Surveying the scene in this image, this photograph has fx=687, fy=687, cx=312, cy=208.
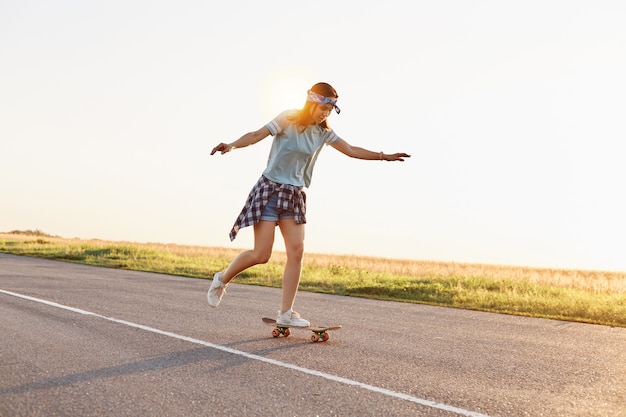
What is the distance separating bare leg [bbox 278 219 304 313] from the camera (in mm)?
6805

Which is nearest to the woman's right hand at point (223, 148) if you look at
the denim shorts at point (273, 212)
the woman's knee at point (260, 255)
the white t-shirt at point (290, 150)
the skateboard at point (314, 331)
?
the white t-shirt at point (290, 150)

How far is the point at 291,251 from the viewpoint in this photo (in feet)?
22.5

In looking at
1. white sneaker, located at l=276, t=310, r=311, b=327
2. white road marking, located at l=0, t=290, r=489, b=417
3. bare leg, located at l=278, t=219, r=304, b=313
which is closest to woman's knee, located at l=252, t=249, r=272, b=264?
bare leg, located at l=278, t=219, r=304, b=313

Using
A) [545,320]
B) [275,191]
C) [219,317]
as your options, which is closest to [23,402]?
[275,191]

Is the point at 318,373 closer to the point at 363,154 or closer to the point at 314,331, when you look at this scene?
the point at 314,331

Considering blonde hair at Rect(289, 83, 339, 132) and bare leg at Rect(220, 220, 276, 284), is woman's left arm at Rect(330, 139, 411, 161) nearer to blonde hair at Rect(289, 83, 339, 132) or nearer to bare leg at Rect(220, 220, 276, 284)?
blonde hair at Rect(289, 83, 339, 132)

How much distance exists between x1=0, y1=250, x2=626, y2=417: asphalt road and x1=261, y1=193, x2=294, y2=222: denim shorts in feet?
4.04

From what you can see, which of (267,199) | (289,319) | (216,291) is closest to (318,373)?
(289,319)

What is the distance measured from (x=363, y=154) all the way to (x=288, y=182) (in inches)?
42.4

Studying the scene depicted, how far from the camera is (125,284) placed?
14.1 meters

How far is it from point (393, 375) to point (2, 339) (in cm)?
392

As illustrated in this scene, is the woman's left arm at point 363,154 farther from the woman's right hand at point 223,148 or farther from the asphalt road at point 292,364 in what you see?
the asphalt road at point 292,364

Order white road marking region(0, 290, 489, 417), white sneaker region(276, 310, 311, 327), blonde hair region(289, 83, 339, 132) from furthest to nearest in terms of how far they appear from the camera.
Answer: white sneaker region(276, 310, 311, 327) < blonde hair region(289, 83, 339, 132) < white road marking region(0, 290, 489, 417)

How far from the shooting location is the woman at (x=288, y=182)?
6.66 metres
